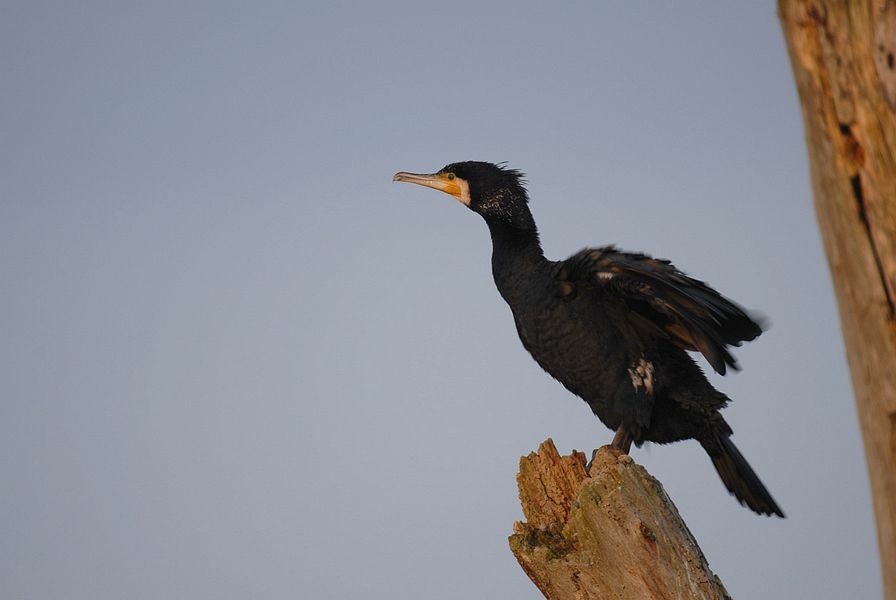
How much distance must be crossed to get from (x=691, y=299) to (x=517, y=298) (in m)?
1.13

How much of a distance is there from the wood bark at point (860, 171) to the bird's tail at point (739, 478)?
359 cm

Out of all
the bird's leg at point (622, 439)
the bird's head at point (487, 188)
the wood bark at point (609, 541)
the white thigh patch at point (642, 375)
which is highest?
the bird's head at point (487, 188)

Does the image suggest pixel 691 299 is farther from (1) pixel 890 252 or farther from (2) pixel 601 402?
(1) pixel 890 252

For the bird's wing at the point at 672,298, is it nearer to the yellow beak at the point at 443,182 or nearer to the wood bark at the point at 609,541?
the wood bark at the point at 609,541

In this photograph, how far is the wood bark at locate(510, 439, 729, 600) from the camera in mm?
3465

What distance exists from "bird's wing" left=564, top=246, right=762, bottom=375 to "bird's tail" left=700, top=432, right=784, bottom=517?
2.19ft

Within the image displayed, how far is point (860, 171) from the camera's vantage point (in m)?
1.76

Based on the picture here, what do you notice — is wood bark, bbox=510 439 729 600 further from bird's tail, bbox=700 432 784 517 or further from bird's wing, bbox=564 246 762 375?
bird's tail, bbox=700 432 784 517

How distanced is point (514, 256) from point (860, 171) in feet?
12.4

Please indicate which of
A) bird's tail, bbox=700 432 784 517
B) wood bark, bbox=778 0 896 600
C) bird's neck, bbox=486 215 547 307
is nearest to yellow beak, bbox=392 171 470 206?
bird's neck, bbox=486 215 547 307

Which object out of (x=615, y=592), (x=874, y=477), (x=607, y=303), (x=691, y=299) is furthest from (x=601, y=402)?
(x=874, y=477)

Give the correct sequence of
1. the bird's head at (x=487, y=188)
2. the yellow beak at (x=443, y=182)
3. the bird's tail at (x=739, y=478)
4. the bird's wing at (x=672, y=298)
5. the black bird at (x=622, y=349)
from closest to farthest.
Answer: the bird's wing at (x=672, y=298) → the black bird at (x=622, y=349) → the bird's tail at (x=739, y=478) → the bird's head at (x=487, y=188) → the yellow beak at (x=443, y=182)

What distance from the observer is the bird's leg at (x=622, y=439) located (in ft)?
16.8

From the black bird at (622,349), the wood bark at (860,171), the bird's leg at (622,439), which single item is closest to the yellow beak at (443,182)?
the black bird at (622,349)
